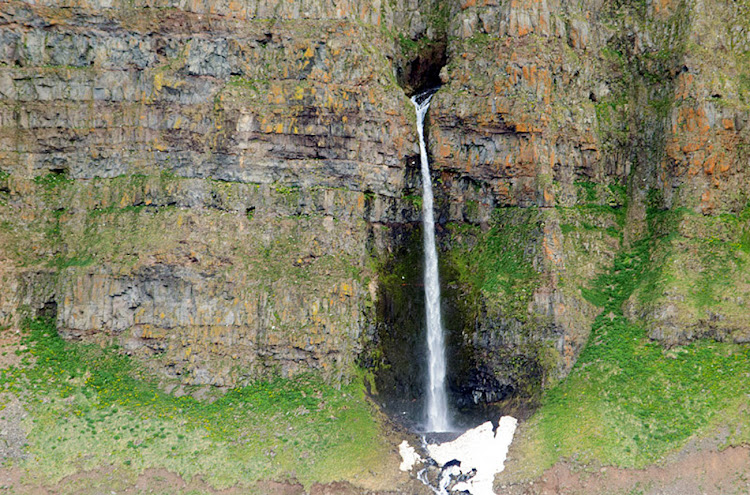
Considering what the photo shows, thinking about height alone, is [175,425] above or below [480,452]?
above

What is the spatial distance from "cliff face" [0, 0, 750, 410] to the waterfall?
70cm

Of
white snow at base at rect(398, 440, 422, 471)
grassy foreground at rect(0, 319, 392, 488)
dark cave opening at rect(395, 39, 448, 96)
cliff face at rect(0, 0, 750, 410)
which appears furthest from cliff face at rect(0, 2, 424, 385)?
white snow at base at rect(398, 440, 422, 471)

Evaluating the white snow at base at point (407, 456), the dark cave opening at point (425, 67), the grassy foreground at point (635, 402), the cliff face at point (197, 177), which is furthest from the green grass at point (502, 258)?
the dark cave opening at point (425, 67)

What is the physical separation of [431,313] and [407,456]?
990cm

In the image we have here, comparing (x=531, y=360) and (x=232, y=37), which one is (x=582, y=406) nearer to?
(x=531, y=360)

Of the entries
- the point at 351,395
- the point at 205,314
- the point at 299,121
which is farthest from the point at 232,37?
the point at 351,395

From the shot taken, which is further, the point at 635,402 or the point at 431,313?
the point at 431,313

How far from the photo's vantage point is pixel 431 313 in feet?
169

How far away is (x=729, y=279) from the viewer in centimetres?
4878

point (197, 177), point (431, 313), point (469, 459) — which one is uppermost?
point (197, 177)

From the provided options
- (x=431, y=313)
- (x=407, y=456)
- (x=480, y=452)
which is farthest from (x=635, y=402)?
(x=431, y=313)

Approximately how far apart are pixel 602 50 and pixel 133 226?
32058 millimetres

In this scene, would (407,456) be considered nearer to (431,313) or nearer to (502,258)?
(431,313)

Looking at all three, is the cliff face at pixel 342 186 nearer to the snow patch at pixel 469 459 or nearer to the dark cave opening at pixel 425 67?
the dark cave opening at pixel 425 67
